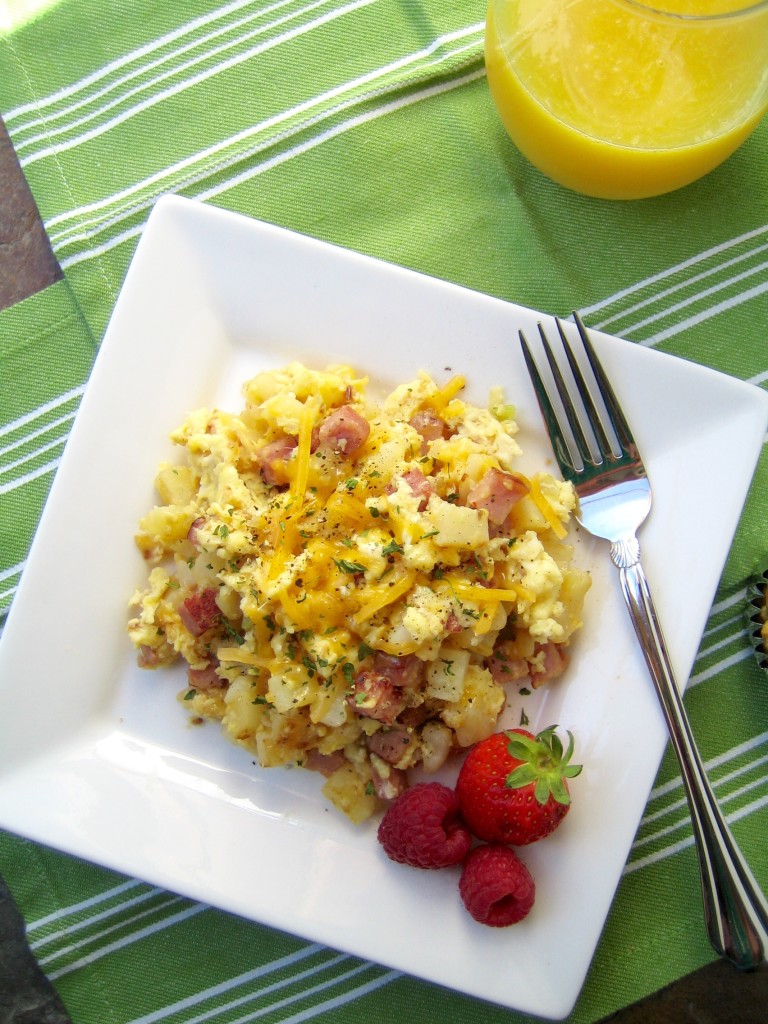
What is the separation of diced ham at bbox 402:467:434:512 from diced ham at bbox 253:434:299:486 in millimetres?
288

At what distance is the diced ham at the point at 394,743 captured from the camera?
191 cm

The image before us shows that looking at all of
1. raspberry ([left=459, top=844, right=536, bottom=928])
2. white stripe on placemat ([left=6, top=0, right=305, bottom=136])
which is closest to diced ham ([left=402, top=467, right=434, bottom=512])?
raspberry ([left=459, top=844, right=536, bottom=928])

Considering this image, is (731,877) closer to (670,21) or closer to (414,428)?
(414,428)

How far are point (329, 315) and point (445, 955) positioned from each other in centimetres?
152

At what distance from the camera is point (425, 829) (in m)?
1.79

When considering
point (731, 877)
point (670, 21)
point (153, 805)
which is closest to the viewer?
point (670, 21)

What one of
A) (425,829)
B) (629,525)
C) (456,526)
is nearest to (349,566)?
(456,526)

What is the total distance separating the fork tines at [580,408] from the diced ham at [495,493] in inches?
8.3

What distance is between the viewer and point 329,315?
208 centimetres

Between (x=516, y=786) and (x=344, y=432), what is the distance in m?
0.85

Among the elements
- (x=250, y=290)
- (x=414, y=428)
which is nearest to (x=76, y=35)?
(x=250, y=290)

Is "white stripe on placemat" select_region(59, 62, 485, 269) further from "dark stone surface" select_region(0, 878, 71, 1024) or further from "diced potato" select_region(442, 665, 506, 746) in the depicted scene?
"dark stone surface" select_region(0, 878, 71, 1024)

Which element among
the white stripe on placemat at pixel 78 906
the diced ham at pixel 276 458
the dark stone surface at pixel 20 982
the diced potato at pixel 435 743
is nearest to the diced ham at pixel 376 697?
the diced potato at pixel 435 743

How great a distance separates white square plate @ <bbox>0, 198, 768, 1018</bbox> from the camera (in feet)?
6.20
